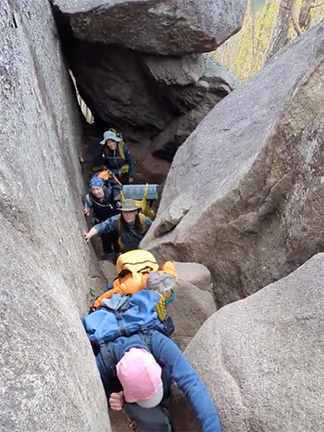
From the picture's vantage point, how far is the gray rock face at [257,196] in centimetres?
373

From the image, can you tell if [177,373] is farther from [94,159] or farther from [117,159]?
[94,159]

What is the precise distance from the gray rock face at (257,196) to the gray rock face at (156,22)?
2.19m

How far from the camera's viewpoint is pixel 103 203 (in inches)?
261

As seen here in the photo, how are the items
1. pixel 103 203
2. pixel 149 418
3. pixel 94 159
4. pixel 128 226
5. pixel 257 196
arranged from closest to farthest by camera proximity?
pixel 149 418
pixel 257 196
pixel 128 226
pixel 103 203
pixel 94 159

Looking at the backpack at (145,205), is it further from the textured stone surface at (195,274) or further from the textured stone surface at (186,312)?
the textured stone surface at (186,312)

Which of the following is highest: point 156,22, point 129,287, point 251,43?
point 156,22

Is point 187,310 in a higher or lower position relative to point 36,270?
lower

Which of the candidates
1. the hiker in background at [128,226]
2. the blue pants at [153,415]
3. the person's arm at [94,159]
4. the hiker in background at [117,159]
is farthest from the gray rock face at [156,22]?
the blue pants at [153,415]

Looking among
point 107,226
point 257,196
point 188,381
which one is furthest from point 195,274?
point 188,381

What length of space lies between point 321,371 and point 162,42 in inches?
271

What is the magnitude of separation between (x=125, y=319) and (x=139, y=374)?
0.43 metres

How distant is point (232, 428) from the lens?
254 cm

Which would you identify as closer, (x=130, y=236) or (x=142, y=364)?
(x=142, y=364)

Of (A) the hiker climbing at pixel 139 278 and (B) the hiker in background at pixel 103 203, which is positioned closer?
(A) the hiker climbing at pixel 139 278
